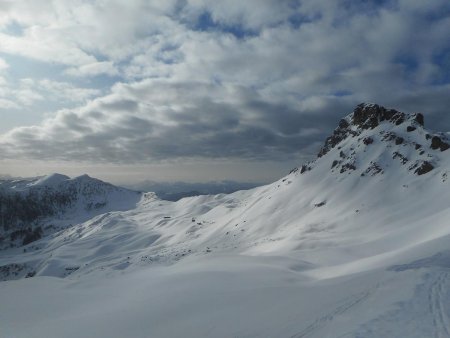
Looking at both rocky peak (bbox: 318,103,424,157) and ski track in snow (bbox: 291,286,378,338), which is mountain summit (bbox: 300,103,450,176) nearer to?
rocky peak (bbox: 318,103,424,157)

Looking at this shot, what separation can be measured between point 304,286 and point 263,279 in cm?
445

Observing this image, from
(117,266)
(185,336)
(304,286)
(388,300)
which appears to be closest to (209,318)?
(185,336)

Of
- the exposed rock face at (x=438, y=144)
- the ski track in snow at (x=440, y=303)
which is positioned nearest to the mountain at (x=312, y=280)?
the ski track in snow at (x=440, y=303)

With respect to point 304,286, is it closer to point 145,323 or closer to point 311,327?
point 311,327

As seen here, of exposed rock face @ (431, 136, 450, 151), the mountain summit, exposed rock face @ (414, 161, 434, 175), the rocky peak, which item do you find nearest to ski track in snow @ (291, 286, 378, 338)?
exposed rock face @ (414, 161, 434, 175)

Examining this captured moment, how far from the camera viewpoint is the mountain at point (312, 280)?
18312 millimetres

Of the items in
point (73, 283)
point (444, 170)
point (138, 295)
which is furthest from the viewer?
point (444, 170)

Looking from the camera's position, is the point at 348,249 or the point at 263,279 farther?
the point at 348,249

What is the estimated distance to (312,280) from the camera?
29188mm

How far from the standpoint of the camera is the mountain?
1831cm

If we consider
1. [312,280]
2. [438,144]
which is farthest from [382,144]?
[312,280]

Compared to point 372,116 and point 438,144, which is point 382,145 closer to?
point 438,144

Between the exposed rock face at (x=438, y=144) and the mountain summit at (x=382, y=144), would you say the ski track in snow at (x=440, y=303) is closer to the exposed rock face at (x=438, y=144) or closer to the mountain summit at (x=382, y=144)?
the mountain summit at (x=382, y=144)

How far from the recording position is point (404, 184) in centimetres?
8000
